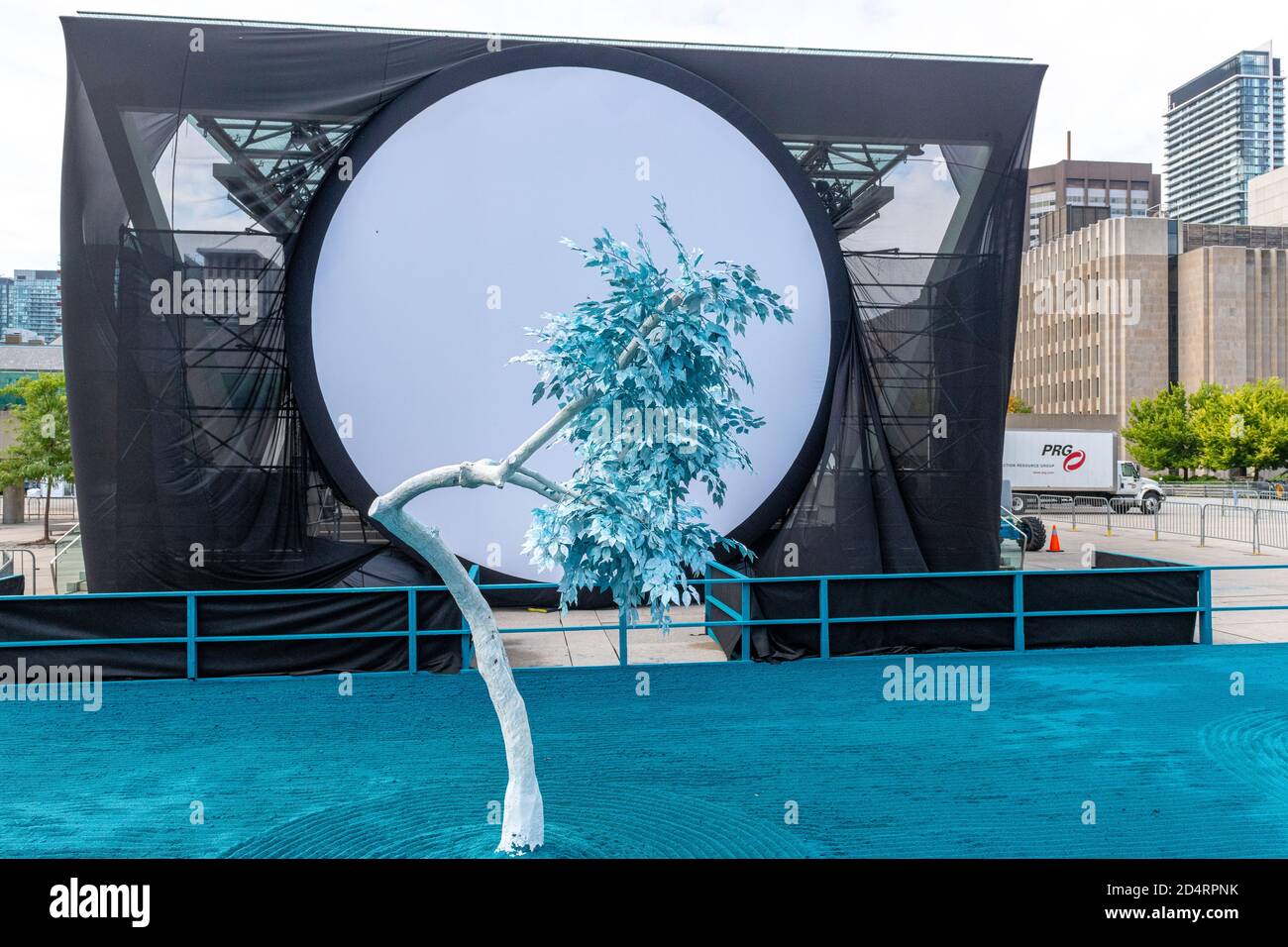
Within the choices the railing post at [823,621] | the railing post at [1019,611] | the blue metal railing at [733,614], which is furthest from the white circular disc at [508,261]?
the railing post at [1019,611]

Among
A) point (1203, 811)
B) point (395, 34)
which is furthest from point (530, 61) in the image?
Result: point (1203, 811)

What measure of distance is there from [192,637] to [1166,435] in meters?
63.2

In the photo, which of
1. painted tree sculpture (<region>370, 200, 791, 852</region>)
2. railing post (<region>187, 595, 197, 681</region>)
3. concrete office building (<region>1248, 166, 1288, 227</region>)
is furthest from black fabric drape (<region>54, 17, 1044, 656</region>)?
concrete office building (<region>1248, 166, 1288, 227</region>)

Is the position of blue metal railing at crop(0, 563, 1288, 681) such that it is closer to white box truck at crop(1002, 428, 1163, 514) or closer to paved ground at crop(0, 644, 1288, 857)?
paved ground at crop(0, 644, 1288, 857)

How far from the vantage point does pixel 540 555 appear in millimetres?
5727

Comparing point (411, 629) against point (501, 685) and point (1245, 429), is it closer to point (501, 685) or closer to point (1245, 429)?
point (501, 685)

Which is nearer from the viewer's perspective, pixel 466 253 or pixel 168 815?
pixel 168 815

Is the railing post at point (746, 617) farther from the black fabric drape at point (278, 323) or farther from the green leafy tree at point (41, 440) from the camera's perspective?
the green leafy tree at point (41, 440)

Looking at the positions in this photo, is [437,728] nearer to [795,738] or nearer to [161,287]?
[795,738]

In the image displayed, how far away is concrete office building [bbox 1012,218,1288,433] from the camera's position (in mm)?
84875

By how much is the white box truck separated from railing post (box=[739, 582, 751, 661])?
26201mm

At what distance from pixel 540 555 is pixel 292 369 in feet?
30.1

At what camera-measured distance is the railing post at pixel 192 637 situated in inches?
400

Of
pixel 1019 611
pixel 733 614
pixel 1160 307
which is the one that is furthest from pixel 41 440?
pixel 1160 307
